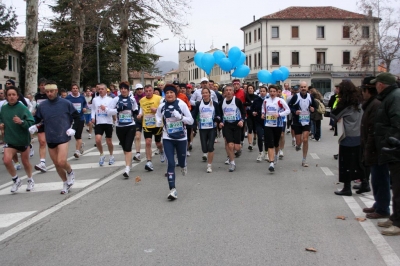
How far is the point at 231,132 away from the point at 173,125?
2891 mm

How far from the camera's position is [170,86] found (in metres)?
7.97

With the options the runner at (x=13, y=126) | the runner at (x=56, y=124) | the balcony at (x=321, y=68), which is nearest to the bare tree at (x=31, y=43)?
the runner at (x=13, y=126)

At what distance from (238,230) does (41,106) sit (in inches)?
170

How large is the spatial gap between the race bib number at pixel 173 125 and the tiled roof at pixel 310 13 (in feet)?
208

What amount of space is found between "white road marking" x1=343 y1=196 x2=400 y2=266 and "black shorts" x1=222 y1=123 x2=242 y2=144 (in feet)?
12.9

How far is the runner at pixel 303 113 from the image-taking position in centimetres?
1109

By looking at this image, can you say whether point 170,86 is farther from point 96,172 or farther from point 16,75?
point 16,75

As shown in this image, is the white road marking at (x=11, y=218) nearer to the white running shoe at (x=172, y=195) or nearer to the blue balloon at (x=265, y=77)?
the white running shoe at (x=172, y=195)

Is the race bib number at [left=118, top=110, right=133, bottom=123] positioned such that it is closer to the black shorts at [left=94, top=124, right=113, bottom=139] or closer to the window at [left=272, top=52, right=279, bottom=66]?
the black shorts at [left=94, top=124, right=113, bottom=139]

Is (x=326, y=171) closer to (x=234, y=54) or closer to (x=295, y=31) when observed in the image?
(x=234, y=54)

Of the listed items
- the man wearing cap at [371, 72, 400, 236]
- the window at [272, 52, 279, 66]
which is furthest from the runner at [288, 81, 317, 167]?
the window at [272, 52, 279, 66]

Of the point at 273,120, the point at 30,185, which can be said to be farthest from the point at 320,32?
the point at 30,185

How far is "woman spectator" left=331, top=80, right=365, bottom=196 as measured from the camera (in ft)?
25.5

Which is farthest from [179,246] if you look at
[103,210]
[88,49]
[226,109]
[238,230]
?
[88,49]
